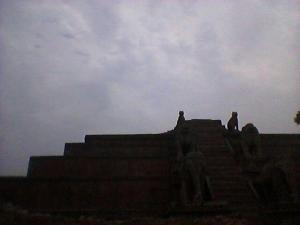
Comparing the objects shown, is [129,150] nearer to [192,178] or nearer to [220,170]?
[220,170]

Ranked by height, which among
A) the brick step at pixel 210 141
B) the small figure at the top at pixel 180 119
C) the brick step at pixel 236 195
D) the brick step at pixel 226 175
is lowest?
the brick step at pixel 236 195

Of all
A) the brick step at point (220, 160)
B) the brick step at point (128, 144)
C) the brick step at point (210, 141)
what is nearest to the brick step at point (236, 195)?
the brick step at point (220, 160)

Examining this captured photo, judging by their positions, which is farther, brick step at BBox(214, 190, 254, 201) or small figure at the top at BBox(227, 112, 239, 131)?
small figure at the top at BBox(227, 112, 239, 131)

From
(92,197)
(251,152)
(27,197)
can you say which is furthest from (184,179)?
(27,197)

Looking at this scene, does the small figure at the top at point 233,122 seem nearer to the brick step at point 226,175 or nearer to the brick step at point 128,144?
the brick step at point 128,144

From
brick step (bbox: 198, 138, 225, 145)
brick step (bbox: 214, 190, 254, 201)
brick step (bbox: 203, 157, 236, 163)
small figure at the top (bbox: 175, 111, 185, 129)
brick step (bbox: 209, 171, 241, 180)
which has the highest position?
small figure at the top (bbox: 175, 111, 185, 129)

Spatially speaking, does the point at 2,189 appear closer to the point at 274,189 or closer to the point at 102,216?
the point at 102,216

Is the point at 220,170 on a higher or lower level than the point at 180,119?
lower

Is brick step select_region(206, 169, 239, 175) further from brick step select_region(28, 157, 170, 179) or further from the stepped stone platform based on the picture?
brick step select_region(28, 157, 170, 179)

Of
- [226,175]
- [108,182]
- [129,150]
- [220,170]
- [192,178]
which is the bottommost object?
[192,178]

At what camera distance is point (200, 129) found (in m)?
18.5

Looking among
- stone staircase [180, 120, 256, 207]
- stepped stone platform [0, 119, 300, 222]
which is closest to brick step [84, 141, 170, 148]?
stepped stone platform [0, 119, 300, 222]

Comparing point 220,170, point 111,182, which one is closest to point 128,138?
point 111,182

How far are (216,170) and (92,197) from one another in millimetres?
4623
